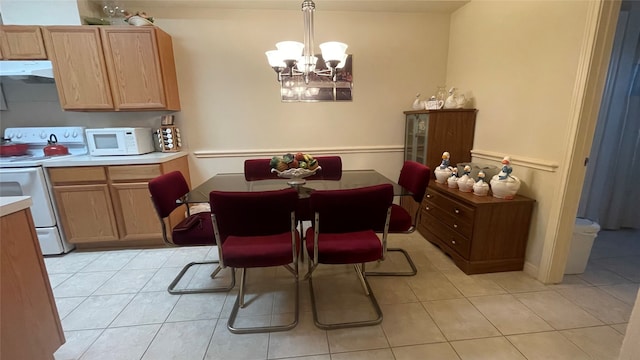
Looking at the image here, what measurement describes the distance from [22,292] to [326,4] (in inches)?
124

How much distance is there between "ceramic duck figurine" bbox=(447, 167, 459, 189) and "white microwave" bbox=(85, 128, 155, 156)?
9.97 feet

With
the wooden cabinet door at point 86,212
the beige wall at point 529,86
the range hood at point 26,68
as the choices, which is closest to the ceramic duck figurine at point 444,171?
the beige wall at point 529,86

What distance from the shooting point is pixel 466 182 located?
2.31 metres

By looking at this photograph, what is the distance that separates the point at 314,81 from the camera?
306 cm

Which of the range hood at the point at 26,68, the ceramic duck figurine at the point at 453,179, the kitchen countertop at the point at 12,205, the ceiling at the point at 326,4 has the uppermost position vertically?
the ceiling at the point at 326,4

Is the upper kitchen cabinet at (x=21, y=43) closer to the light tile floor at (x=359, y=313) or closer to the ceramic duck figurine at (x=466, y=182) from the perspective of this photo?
the light tile floor at (x=359, y=313)

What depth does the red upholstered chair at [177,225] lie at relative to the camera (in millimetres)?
1765

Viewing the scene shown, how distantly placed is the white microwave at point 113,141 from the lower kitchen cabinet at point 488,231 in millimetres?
Answer: 3039

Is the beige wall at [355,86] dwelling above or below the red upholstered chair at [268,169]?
above

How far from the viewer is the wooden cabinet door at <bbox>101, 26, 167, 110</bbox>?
98.4 inches

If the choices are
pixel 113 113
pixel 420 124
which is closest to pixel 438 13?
pixel 420 124

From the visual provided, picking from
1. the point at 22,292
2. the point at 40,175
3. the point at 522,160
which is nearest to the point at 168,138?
the point at 40,175

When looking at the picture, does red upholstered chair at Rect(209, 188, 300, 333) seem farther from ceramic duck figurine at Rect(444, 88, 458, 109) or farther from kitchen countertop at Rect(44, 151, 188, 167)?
ceramic duck figurine at Rect(444, 88, 458, 109)

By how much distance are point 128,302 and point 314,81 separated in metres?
2.64
